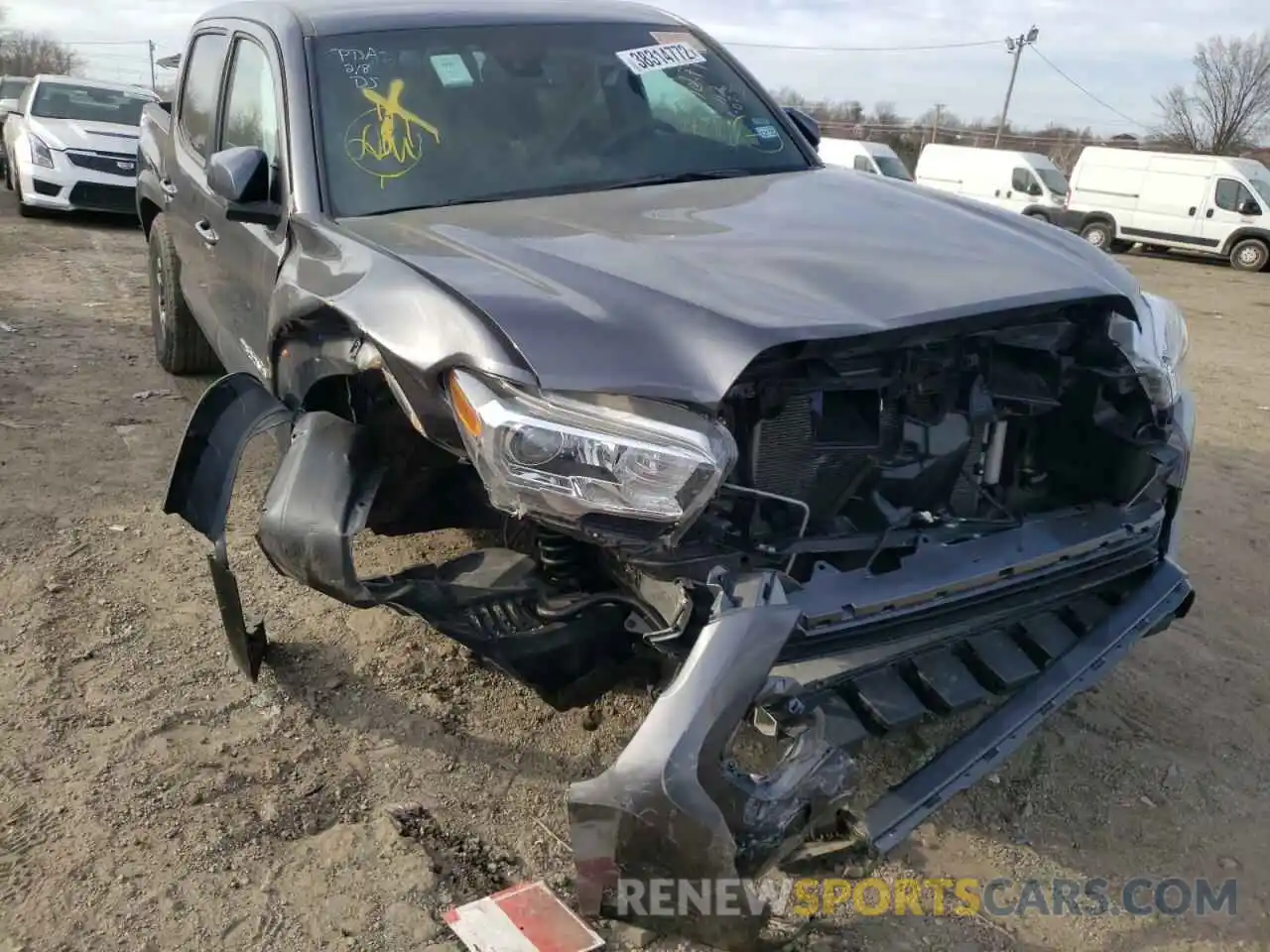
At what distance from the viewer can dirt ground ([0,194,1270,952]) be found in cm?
228

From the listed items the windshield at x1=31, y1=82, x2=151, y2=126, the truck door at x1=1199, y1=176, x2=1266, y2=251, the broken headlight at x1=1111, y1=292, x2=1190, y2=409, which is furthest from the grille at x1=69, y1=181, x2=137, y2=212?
the truck door at x1=1199, y1=176, x2=1266, y2=251

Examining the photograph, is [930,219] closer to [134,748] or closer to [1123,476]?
[1123,476]

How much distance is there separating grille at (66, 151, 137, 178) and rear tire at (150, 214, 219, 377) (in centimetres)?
633

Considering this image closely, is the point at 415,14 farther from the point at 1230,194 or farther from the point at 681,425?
the point at 1230,194

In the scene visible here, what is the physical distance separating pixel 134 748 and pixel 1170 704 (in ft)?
9.58

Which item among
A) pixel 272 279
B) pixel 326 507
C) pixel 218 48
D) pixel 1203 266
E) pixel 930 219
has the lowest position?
pixel 1203 266

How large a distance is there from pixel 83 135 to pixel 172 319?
23.5ft

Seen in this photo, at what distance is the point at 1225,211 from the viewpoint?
714 inches

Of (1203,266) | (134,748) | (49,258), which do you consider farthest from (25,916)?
(1203,266)

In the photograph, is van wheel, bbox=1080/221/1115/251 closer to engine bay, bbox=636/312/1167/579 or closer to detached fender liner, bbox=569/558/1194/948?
engine bay, bbox=636/312/1167/579

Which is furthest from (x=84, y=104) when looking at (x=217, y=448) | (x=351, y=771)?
(x=351, y=771)

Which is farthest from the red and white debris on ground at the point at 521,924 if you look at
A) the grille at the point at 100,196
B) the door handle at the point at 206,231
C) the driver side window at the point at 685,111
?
the grille at the point at 100,196

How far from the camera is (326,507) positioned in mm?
2381

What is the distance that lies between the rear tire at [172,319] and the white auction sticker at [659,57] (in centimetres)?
276
